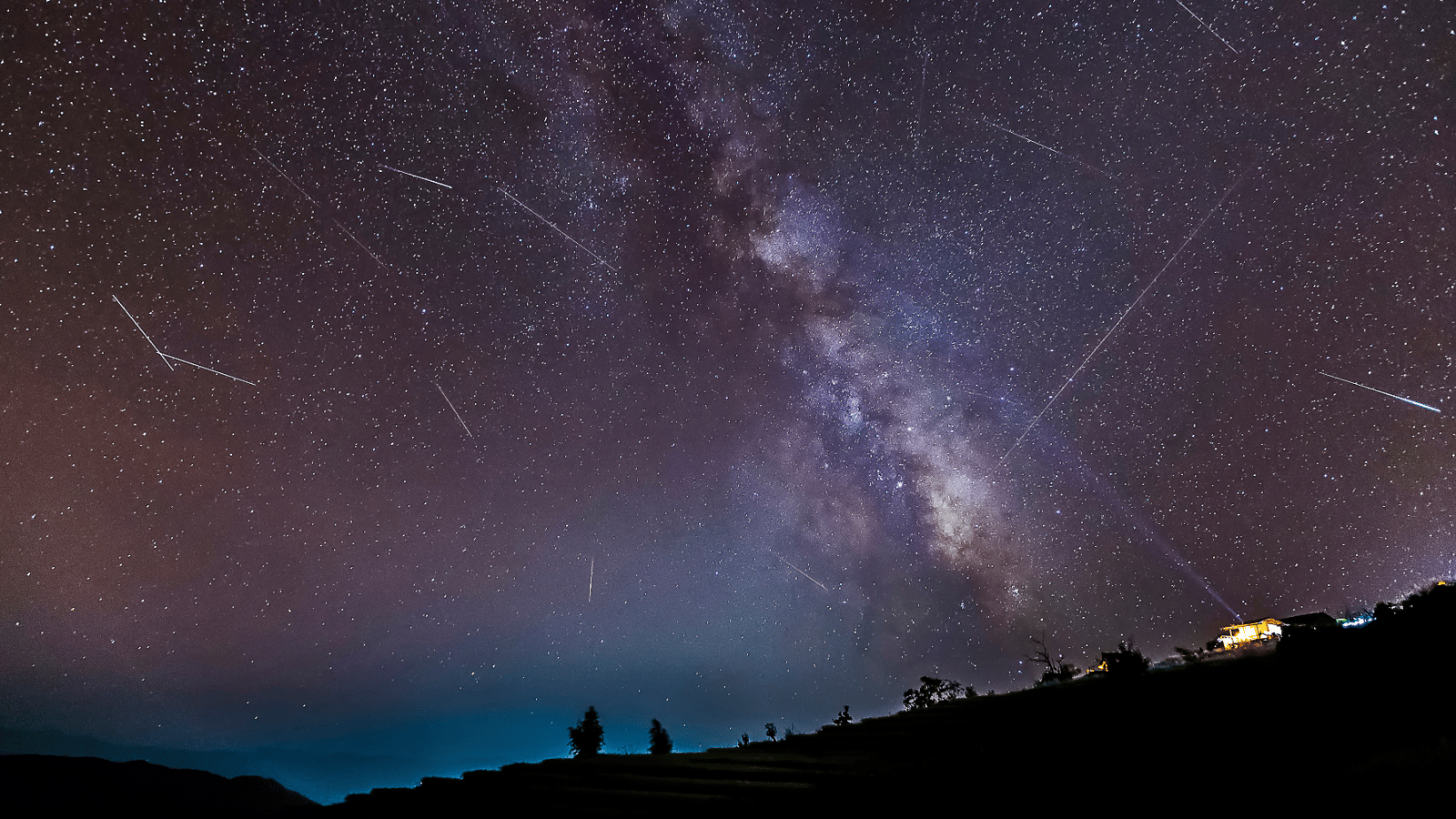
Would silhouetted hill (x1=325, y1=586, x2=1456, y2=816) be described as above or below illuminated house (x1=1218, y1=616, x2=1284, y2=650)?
below

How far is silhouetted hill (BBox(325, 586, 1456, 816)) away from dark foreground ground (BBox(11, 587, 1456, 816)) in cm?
3

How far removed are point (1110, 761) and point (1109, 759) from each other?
7 cm

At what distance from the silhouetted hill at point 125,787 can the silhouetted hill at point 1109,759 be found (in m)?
128

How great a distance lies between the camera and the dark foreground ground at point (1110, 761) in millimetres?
5043

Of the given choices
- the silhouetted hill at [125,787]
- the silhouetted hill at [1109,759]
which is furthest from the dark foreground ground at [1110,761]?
the silhouetted hill at [125,787]

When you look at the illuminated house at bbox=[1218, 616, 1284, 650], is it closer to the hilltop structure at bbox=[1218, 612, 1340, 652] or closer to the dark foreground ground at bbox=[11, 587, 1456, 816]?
the hilltop structure at bbox=[1218, 612, 1340, 652]

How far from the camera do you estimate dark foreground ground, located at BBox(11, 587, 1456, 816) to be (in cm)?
504

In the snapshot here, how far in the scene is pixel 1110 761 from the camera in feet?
19.5

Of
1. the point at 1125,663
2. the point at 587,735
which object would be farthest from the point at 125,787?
the point at 1125,663

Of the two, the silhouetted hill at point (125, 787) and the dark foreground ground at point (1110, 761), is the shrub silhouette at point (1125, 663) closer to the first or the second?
the dark foreground ground at point (1110, 761)

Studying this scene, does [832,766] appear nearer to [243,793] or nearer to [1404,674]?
[1404,674]

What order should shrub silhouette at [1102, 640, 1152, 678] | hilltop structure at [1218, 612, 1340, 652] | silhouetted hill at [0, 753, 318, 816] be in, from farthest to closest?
1. silhouetted hill at [0, 753, 318, 816]
2. hilltop structure at [1218, 612, 1340, 652]
3. shrub silhouette at [1102, 640, 1152, 678]

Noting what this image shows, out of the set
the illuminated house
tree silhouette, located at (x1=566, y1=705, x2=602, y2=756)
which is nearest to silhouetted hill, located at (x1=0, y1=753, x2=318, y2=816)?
tree silhouette, located at (x1=566, y1=705, x2=602, y2=756)

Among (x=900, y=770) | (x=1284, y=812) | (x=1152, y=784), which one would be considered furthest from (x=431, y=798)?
(x=1284, y=812)
